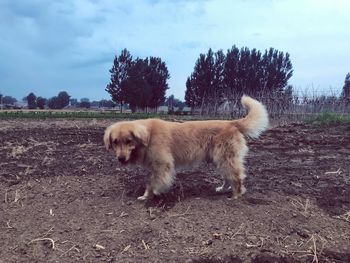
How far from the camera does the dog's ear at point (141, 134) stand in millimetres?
4680

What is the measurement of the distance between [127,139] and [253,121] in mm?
1640

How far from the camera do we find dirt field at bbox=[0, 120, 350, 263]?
3617 millimetres

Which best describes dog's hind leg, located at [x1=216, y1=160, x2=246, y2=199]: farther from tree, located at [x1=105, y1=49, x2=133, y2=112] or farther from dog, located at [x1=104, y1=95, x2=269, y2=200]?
tree, located at [x1=105, y1=49, x2=133, y2=112]

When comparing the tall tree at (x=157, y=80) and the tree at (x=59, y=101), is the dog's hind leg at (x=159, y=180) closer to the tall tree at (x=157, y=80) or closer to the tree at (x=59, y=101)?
the tall tree at (x=157, y=80)

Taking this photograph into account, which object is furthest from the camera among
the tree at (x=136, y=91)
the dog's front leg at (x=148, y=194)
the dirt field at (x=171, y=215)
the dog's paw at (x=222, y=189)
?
the tree at (x=136, y=91)

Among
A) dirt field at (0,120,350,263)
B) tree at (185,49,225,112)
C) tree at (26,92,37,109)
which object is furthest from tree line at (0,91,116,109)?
dirt field at (0,120,350,263)

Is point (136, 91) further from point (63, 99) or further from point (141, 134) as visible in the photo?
point (141, 134)

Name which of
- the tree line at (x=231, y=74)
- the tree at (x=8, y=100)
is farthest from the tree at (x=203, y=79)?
the tree at (x=8, y=100)

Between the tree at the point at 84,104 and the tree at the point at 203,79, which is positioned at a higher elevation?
the tree at the point at 203,79

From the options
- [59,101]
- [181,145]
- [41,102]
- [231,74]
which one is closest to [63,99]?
[59,101]

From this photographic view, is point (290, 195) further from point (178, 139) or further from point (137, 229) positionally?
point (137, 229)

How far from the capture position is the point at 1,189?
5.24 meters

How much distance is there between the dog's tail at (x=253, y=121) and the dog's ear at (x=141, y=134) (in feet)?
3.87

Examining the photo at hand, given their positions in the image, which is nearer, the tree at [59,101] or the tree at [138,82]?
the tree at [138,82]
